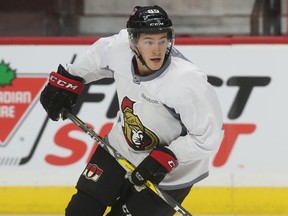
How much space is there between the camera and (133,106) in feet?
9.14

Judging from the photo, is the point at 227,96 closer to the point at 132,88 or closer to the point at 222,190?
the point at 222,190

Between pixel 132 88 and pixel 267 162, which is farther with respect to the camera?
pixel 267 162

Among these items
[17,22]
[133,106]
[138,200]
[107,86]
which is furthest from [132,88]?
[17,22]

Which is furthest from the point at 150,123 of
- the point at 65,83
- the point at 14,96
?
the point at 14,96

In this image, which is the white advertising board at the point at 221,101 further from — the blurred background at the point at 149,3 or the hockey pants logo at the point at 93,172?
the hockey pants logo at the point at 93,172

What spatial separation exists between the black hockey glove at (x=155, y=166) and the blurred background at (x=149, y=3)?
185 cm

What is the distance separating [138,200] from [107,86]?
1.62m

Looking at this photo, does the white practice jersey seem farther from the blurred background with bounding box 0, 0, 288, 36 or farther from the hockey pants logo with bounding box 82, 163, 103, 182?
the blurred background with bounding box 0, 0, 288, 36

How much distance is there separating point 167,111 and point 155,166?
0.19 m

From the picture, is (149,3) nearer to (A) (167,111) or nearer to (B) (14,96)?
(B) (14,96)

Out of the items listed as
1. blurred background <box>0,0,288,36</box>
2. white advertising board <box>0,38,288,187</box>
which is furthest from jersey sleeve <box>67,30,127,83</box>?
blurred background <box>0,0,288,36</box>

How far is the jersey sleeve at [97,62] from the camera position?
2938mm

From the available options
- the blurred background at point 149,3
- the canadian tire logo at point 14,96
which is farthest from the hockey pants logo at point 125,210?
the blurred background at point 149,3

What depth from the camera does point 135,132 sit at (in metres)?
2.79
